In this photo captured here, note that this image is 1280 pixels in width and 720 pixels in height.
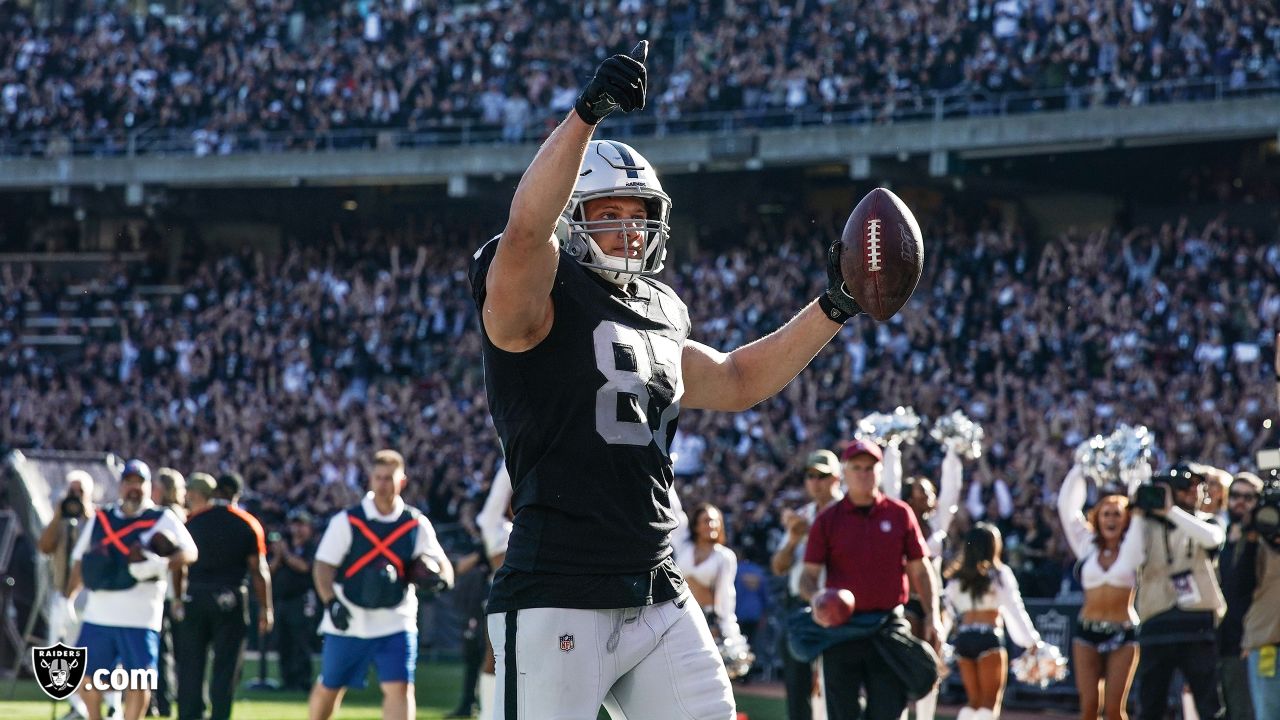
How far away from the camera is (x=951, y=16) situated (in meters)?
22.2

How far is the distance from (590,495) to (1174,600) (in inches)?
248

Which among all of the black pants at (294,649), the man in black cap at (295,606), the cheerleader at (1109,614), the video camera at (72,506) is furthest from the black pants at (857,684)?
the black pants at (294,649)

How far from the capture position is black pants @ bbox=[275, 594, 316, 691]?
588 inches

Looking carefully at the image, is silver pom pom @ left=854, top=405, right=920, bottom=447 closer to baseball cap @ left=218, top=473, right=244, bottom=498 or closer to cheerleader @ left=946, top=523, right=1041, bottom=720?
cheerleader @ left=946, top=523, right=1041, bottom=720

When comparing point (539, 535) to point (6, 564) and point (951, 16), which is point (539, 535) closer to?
point (6, 564)

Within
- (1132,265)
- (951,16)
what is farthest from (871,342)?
(951,16)

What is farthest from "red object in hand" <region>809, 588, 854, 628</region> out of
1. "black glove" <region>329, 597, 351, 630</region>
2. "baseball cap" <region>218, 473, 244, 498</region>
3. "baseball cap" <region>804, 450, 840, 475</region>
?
"baseball cap" <region>218, 473, 244, 498</region>

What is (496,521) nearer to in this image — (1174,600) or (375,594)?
(375,594)

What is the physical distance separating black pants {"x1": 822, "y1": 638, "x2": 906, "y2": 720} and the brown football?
418cm

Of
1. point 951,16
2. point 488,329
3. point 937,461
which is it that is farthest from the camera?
point 951,16

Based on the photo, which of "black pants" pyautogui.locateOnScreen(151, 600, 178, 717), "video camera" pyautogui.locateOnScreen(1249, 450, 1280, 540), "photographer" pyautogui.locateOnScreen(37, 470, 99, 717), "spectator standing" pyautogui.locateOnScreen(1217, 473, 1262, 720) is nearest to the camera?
"video camera" pyautogui.locateOnScreen(1249, 450, 1280, 540)

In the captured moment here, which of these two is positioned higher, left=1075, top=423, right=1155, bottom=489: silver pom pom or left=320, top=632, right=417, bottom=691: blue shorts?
left=1075, top=423, right=1155, bottom=489: silver pom pom

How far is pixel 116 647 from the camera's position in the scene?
9.88 m

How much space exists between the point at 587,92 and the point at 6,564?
13.0 metres
